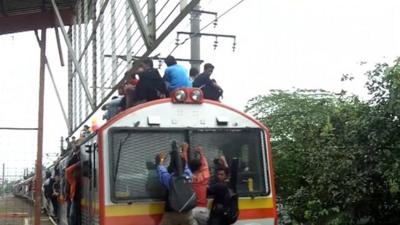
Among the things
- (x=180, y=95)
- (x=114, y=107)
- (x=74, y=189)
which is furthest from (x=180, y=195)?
(x=114, y=107)

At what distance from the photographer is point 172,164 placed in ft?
19.5

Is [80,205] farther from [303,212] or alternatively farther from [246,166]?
[303,212]

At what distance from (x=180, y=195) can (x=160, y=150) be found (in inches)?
24.5

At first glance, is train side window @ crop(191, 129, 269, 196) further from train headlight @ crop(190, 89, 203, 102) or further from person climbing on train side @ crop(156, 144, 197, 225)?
person climbing on train side @ crop(156, 144, 197, 225)

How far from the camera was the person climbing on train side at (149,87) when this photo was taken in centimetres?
710

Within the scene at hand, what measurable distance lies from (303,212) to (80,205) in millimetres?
6044

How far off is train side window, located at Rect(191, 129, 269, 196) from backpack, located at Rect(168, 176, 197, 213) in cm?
62

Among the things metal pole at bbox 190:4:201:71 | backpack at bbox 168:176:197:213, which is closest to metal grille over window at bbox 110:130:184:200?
backpack at bbox 168:176:197:213

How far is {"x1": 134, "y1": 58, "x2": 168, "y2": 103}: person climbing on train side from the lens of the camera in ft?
23.3

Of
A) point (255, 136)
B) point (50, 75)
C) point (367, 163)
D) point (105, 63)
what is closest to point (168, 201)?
point (255, 136)

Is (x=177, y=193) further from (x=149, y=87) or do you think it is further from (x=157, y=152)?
(x=149, y=87)

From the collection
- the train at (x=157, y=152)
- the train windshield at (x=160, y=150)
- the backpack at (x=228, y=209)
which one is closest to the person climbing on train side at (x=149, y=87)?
the train at (x=157, y=152)

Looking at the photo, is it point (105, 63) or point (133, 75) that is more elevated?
point (105, 63)

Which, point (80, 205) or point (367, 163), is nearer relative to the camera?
point (80, 205)
